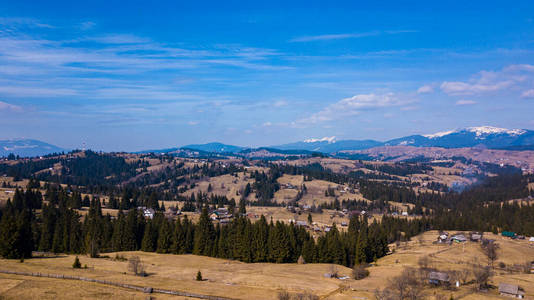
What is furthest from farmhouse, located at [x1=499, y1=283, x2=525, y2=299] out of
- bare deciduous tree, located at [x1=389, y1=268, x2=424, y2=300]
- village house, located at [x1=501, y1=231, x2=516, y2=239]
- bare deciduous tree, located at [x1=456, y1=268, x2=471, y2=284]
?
village house, located at [x1=501, y1=231, x2=516, y2=239]

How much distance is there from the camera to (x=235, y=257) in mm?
110062

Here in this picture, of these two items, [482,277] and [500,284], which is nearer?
[500,284]

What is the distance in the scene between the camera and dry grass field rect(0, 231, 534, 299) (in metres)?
53.7

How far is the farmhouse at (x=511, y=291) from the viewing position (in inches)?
2891

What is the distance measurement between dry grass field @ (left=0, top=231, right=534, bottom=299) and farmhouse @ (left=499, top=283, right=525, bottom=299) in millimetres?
1774

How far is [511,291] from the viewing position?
243 feet

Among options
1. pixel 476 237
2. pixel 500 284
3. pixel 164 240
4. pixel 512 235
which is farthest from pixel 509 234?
pixel 164 240

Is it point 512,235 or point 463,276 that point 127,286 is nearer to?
point 463,276

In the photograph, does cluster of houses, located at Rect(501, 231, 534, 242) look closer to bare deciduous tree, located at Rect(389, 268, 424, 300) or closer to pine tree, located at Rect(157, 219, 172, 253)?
bare deciduous tree, located at Rect(389, 268, 424, 300)

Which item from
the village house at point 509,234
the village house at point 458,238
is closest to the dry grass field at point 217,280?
the village house at point 458,238

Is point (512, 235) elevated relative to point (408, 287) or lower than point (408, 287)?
lower

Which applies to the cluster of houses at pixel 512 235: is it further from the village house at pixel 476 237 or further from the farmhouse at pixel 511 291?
the farmhouse at pixel 511 291

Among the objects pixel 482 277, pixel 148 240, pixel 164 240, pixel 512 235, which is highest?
pixel 482 277

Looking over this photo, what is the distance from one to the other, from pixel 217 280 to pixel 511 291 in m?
60.5
